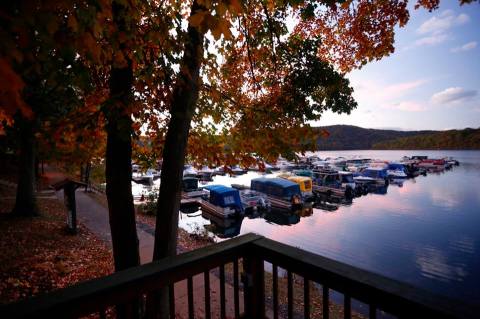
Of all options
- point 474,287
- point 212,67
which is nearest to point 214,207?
point 474,287

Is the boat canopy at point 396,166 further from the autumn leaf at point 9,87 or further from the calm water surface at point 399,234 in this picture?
the autumn leaf at point 9,87

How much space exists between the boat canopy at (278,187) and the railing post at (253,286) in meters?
28.5

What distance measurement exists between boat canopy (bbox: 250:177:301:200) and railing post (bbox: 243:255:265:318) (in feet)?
93.6

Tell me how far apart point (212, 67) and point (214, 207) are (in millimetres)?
21303

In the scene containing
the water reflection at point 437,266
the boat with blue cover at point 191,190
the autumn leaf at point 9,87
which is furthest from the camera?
the boat with blue cover at point 191,190

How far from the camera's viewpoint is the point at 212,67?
6891 millimetres

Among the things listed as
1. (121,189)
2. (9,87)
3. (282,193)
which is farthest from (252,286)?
(282,193)

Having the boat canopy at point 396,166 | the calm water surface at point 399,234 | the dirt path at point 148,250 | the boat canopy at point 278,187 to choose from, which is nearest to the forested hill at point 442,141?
the boat canopy at point 396,166

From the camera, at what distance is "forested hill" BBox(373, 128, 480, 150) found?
14907cm

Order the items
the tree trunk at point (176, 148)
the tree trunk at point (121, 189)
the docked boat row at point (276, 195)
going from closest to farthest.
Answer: the tree trunk at point (176, 148)
the tree trunk at point (121, 189)
the docked boat row at point (276, 195)

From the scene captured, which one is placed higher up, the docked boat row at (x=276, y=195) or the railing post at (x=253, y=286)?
the railing post at (x=253, y=286)

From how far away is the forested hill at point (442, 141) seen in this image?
149075 millimetres

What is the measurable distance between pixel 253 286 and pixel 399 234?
958 inches

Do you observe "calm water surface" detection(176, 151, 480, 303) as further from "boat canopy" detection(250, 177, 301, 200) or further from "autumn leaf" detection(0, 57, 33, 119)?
"autumn leaf" detection(0, 57, 33, 119)
